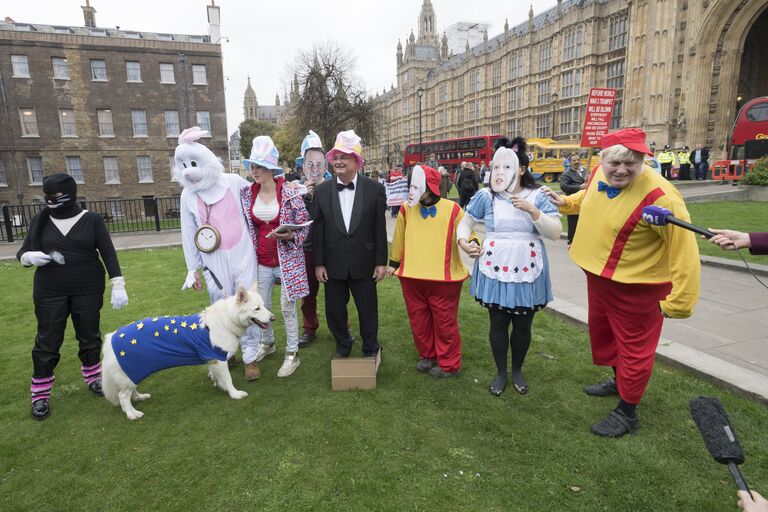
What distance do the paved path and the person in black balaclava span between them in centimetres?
519

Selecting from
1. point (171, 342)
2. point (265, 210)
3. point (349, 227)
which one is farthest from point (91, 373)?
point (349, 227)

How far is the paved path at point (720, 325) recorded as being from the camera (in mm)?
3828

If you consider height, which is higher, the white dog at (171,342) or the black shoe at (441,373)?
the white dog at (171,342)

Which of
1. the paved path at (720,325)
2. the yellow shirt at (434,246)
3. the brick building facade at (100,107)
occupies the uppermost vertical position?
the brick building facade at (100,107)

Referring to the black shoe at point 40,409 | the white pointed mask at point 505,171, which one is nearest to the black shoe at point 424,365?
the white pointed mask at point 505,171

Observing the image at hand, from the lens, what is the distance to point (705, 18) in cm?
2489

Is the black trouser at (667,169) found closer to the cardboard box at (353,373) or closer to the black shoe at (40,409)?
the cardboard box at (353,373)

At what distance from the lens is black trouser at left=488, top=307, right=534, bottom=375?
3.67m

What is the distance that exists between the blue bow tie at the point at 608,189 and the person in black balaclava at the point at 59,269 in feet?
13.3

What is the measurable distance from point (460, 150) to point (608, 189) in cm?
3675

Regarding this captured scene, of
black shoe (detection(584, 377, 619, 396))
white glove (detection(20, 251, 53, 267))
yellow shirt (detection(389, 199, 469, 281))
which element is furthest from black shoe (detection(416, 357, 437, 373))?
white glove (detection(20, 251, 53, 267))

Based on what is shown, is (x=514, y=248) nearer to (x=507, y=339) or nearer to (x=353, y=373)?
(x=507, y=339)

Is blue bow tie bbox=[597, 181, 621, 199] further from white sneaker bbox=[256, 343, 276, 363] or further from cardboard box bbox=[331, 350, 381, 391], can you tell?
white sneaker bbox=[256, 343, 276, 363]

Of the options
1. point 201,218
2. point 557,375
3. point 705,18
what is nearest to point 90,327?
point 201,218
